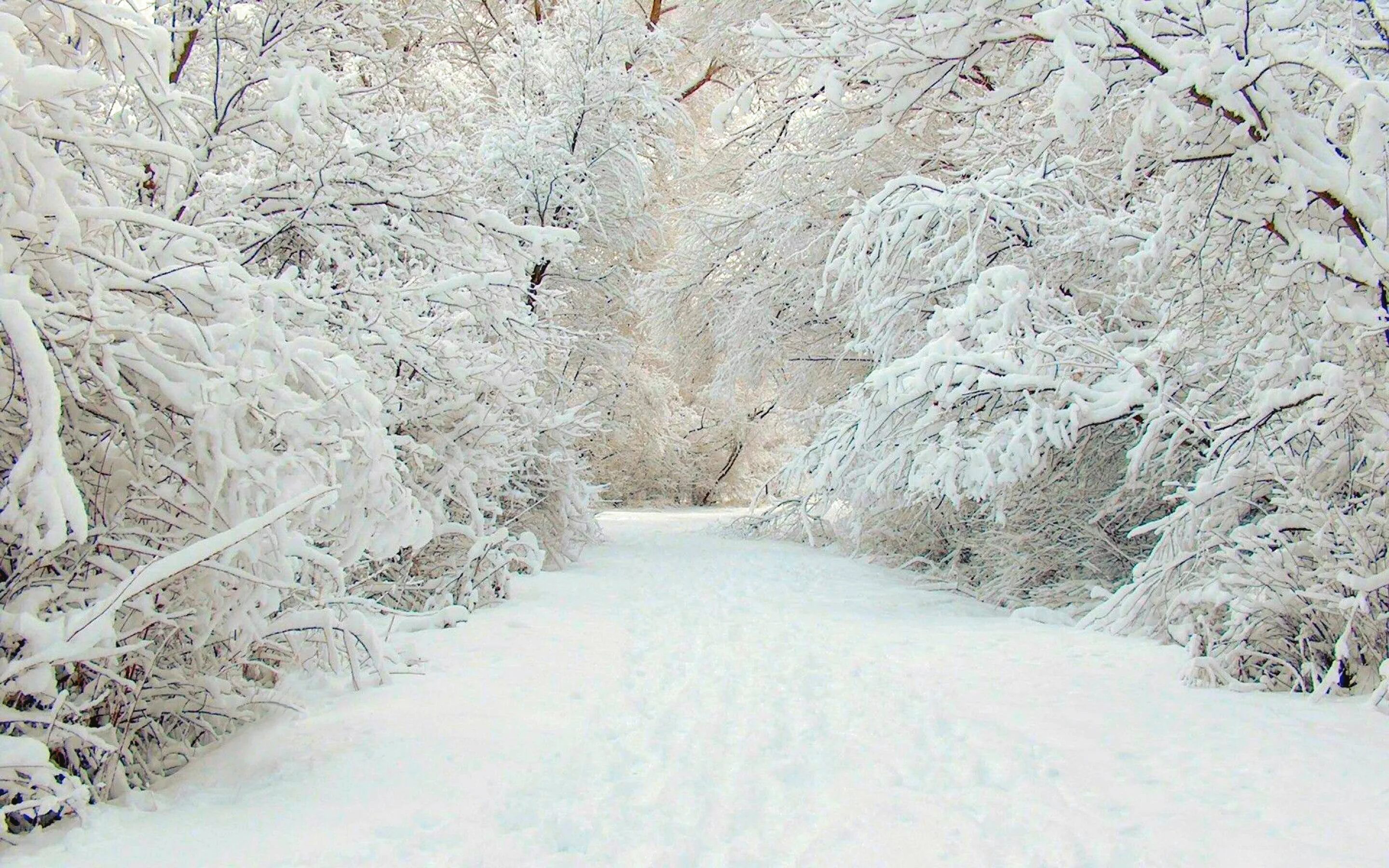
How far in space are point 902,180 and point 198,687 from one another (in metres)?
5.29

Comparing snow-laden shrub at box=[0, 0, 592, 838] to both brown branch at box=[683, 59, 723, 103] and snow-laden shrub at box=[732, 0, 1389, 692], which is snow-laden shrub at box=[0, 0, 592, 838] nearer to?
snow-laden shrub at box=[732, 0, 1389, 692]

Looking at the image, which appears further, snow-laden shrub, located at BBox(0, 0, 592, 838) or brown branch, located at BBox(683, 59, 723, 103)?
brown branch, located at BBox(683, 59, 723, 103)

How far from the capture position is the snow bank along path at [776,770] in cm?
244

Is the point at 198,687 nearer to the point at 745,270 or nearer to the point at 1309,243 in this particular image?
the point at 1309,243

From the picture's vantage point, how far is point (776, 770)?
3.19 m

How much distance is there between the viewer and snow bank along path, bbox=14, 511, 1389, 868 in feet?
8.00

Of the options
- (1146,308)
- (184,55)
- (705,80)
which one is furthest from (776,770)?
(705,80)

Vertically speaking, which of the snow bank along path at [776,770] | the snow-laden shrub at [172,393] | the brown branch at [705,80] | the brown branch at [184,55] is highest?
the brown branch at [705,80]

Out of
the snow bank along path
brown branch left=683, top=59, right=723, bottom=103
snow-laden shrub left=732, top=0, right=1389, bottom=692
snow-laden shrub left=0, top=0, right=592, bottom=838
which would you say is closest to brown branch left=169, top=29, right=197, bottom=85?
snow-laden shrub left=0, top=0, right=592, bottom=838

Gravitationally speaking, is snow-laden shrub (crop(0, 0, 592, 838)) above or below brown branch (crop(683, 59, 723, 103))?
below

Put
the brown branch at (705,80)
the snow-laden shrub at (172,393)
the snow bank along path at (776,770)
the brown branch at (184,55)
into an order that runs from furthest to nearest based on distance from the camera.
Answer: the brown branch at (705,80) < the brown branch at (184,55) < the snow bank along path at (776,770) < the snow-laden shrub at (172,393)

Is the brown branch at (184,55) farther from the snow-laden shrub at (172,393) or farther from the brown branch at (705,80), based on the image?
the brown branch at (705,80)

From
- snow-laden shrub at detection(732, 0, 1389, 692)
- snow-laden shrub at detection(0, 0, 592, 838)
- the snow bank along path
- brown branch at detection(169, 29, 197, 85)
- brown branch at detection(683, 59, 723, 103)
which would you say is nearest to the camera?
snow-laden shrub at detection(0, 0, 592, 838)

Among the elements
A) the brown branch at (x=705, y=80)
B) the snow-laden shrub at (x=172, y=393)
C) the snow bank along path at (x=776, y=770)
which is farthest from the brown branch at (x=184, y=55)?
the brown branch at (x=705, y=80)
